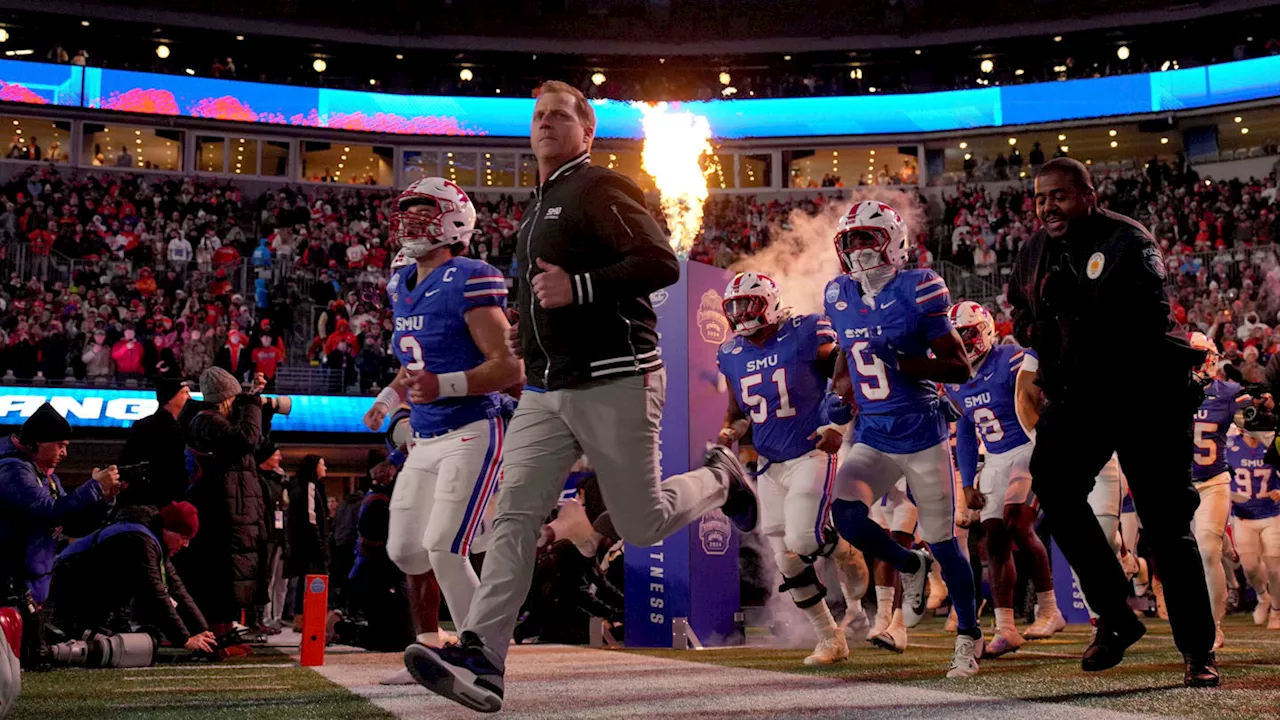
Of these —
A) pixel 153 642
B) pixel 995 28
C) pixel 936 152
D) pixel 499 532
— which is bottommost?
pixel 153 642

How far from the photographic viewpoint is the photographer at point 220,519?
8891 millimetres

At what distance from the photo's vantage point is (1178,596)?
5.04 meters

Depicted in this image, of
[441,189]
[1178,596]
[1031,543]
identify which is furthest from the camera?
[1031,543]

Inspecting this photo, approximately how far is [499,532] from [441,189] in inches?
106

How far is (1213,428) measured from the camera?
30.8 feet

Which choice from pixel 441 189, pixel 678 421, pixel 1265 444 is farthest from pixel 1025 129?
pixel 441 189

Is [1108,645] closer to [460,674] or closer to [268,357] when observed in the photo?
[460,674]

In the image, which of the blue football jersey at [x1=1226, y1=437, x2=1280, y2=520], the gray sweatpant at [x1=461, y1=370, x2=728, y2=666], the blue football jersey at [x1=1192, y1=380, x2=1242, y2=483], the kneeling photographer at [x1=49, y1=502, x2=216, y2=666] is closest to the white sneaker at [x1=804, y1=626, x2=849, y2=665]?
the gray sweatpant at [x1=461, y1=370, x2=728, y2=666]

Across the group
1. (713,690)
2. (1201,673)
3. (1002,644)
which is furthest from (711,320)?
(1201,673)

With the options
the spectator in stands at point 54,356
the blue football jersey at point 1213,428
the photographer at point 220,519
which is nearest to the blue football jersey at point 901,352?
the blue football jersey at point 1213,428

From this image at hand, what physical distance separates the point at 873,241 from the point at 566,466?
3284 millimetres

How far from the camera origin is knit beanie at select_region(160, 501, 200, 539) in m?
8.44

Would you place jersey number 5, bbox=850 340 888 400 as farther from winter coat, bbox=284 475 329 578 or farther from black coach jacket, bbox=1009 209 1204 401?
winter coat, bbox=284 475 329 578

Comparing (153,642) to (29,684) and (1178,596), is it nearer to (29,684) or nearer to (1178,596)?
(29,684)
